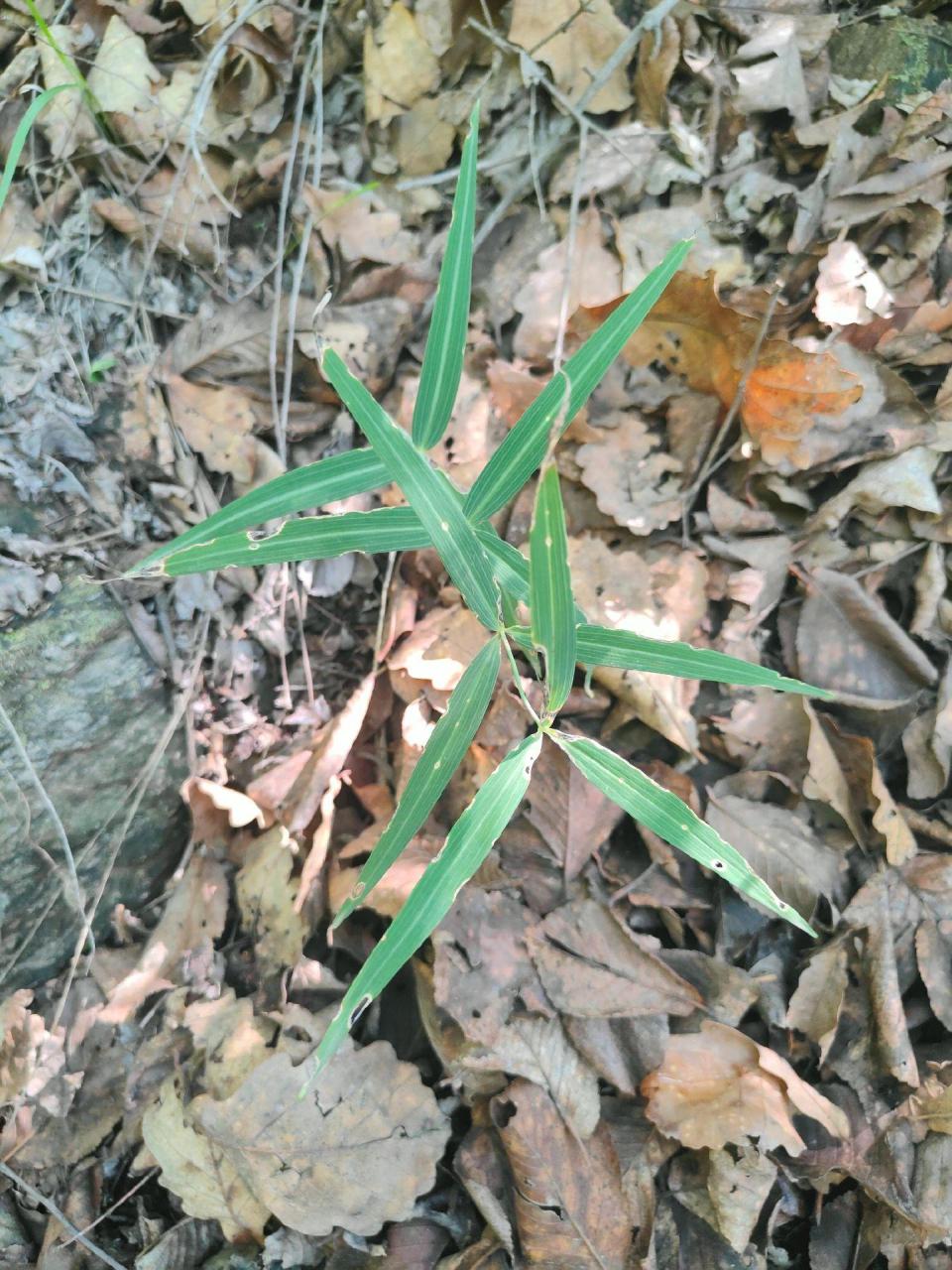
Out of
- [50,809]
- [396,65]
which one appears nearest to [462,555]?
[50,809]

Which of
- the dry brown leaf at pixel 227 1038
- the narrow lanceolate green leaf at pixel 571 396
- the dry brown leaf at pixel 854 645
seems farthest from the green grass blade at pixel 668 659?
the dry brown leaf at pixel 227 1038

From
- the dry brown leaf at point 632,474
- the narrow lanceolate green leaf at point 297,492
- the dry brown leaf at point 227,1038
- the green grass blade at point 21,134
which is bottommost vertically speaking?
the dry brown leaf at point 227,1038

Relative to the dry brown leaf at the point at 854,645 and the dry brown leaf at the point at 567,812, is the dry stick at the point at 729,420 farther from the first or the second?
the dry brown leaf at the point at 567,812

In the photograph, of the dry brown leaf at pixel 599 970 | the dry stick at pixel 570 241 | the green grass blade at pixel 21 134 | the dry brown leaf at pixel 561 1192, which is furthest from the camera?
the dry stick at pixel 570 241

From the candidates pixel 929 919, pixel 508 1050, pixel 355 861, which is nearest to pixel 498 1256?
pixel 508 1050

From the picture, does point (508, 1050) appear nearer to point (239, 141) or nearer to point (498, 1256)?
point (498, 1256)

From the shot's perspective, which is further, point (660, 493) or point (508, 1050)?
point (660, 493)

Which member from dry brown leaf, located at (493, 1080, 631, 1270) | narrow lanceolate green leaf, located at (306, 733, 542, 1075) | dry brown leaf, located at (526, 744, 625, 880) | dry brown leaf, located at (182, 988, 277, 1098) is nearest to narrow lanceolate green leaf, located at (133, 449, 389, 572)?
narrow lanceolate green leaf, located at (306, 733, 542, 1075)

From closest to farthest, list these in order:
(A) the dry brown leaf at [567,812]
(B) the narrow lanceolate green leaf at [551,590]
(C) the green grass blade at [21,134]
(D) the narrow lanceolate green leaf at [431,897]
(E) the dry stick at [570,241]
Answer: (B) the narrow lanceolate green leaf at [551,590] < (D) the narrow lanceolate green leaf at [431,897] < (A) the dry brown leaf at [567,812] < (C) the green grass blade at [21,134] < (E) the dry stick at [570,241]
